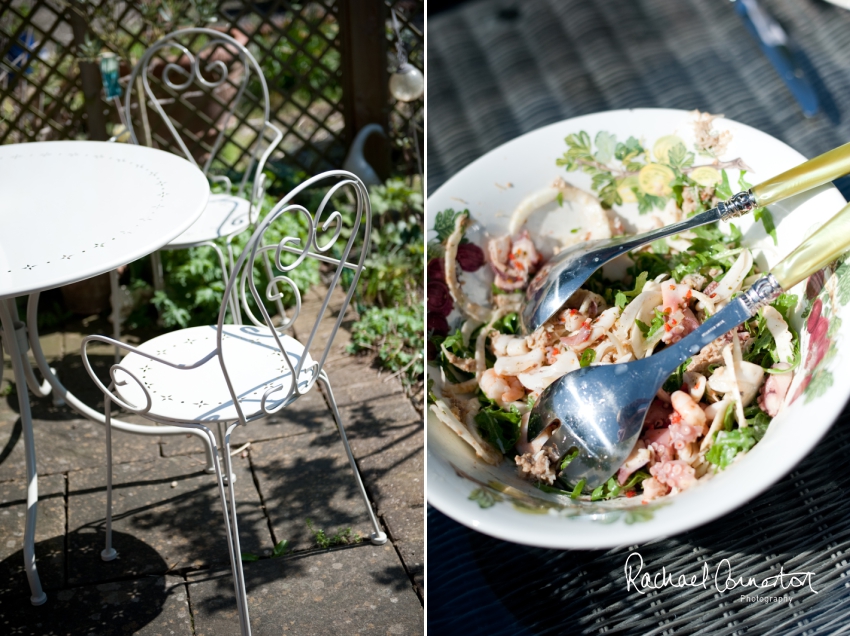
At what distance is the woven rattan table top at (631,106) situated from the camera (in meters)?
0.95

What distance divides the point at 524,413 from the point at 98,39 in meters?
2.42

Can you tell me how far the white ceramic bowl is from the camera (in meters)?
0.85

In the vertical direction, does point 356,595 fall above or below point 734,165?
below

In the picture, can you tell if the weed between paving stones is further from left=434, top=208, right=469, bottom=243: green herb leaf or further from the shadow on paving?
left=434, top=208, right=469, bottom=243: green herb leaf

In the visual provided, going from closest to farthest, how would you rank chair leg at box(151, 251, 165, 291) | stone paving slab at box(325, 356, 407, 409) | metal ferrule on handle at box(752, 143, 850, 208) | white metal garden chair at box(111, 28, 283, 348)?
metal ferrule on handle at box(752, 143, 850, 208) < white metal garden chair at box(111, 28, 283, 348) < stone paving slab at box(325, 356, 407, 409) < chair leg at box(151, 251, 165, 291)

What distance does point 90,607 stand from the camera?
1.70m

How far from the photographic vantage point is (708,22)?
1.74 metres

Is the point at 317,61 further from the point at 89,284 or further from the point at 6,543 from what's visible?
the point at 6,543

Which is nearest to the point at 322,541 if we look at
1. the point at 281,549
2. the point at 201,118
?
the point at 281,549

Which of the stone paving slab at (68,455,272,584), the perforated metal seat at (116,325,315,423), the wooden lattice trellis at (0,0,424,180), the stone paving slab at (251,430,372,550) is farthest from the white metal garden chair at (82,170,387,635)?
the wooden lattice trellis at (0,0,424,180)

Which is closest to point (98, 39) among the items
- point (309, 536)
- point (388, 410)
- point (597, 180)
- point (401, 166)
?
point (401, 166)

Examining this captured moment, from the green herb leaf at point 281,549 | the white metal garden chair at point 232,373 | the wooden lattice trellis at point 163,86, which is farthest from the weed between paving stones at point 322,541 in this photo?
the wooden lattice trellis at point 163,86

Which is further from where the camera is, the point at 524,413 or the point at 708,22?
the point at 708,22

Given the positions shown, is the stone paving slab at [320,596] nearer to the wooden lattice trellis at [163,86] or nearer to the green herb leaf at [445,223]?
the green herb leaf at [445,223]
